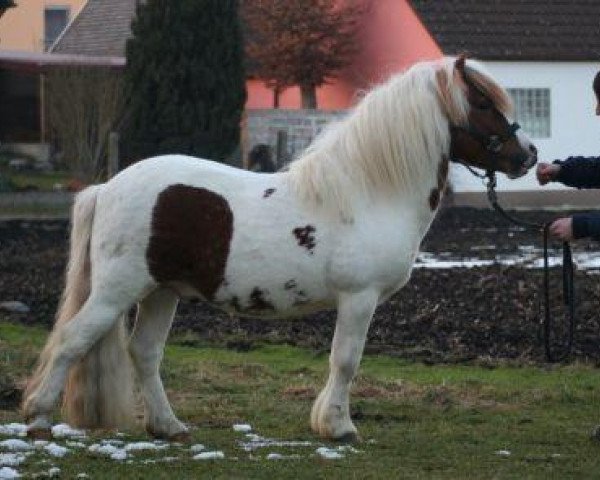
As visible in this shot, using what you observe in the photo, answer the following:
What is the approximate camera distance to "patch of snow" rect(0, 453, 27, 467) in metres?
6.98

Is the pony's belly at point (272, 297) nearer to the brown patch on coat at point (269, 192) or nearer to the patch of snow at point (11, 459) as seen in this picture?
the brown patch on coat at point (269, 192)

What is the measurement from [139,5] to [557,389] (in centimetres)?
2230

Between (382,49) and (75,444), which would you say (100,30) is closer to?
(382,49)

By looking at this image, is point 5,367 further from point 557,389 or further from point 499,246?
point 499,246

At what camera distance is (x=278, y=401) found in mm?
9562

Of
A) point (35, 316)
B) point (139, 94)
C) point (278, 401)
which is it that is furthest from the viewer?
point (139, 94)

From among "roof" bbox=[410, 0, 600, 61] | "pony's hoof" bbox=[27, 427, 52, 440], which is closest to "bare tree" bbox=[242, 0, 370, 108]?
"roof" bbox=[410, 0, 600, 61]

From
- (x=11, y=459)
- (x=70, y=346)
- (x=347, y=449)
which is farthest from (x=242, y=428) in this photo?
(x=11, y=459)

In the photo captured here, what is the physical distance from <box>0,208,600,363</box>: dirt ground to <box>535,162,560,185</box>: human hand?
2988mm

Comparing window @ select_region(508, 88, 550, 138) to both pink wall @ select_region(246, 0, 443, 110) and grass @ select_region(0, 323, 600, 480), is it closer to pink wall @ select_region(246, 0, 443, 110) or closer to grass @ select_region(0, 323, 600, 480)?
pink wall @ select_region(246, 0, 443, 110)

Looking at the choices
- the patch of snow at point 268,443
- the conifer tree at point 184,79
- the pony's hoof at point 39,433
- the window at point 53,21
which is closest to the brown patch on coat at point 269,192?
the patch of snow at point 268,443

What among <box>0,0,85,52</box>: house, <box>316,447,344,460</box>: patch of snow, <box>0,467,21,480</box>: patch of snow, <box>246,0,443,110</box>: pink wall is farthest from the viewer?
<box>0,0,85,52</box>: house

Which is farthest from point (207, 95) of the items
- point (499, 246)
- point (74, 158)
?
point (499, 246)

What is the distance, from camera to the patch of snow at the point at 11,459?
698 cm
